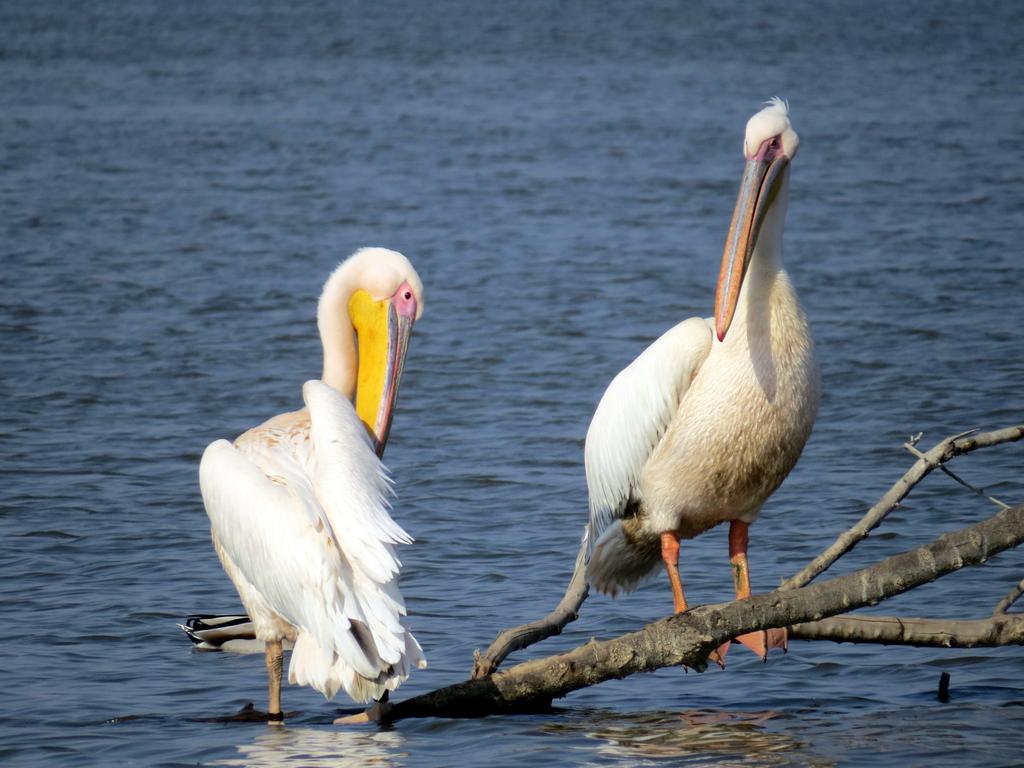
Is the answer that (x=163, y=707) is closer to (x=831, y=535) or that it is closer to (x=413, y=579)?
(x=413, y=579)

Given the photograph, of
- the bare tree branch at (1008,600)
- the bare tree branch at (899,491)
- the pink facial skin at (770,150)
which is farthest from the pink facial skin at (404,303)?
the bare tree branch at (1008,600)

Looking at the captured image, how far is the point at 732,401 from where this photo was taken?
459cm

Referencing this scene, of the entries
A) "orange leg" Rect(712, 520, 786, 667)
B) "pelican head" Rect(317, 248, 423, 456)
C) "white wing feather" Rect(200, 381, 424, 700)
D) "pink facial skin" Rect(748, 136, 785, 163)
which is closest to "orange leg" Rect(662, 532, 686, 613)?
"orange leg" Rect(712, 520, 786, 667)

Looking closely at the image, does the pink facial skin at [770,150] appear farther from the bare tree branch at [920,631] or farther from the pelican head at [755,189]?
the bare tree branch at [920,631]

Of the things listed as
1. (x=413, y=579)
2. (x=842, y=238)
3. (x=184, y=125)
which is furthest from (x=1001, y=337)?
(x=184, y=125)

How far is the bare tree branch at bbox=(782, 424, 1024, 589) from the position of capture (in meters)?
3.78

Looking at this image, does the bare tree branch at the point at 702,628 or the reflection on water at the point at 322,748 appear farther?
the reflection on water at the point at 322,748

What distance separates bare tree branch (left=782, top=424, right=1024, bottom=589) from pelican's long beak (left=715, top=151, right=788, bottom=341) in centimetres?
69

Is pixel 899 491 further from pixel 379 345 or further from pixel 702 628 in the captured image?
pixel 379 345

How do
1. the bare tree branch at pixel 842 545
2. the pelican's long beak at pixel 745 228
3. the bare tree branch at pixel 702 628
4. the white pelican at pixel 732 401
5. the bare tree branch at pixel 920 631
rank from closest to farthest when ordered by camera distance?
the bare tree branch at pixel 702 628 < the bare tree branch at pixel 842 545 < the bare tree branch at pixel 920 631 < the pelican's long beak at pixel 745 228 < the white pelican at pixel 732 401

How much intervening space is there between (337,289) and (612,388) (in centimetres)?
95

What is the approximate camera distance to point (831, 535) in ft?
20.3

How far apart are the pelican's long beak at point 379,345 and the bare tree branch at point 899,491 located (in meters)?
1.49

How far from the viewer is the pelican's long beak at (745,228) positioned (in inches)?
175
